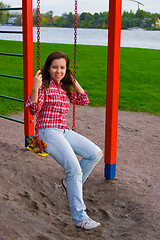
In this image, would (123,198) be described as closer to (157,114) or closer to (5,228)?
(5,228)

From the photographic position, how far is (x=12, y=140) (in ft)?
17.3

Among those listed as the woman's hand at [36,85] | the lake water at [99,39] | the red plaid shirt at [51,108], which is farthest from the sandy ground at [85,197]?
the lake water at [99,39]

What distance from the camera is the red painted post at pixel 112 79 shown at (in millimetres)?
3387

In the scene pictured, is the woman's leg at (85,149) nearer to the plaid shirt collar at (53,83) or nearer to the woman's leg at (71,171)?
the woman's leg at (71,171)

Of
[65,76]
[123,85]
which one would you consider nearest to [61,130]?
[65,76]

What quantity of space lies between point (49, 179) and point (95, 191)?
0.58m

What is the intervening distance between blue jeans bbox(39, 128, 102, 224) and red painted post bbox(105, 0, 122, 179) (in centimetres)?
52

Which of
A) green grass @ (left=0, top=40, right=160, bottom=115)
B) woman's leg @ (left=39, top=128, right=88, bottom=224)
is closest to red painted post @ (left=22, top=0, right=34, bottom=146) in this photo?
woman's leg @ (left=39, top=128, right=88, bottom=224)

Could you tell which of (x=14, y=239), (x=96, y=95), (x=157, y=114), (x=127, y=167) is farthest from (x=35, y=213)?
(x=96, y=95)

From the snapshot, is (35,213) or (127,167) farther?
(127,167)

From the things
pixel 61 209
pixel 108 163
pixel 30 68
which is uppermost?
pixel 30 68

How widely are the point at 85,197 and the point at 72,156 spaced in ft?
2.81

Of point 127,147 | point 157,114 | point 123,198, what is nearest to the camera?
point 123,198

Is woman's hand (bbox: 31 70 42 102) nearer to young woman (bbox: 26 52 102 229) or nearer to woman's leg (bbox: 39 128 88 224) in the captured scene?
young woman (bbox: 26 52 102 229)
